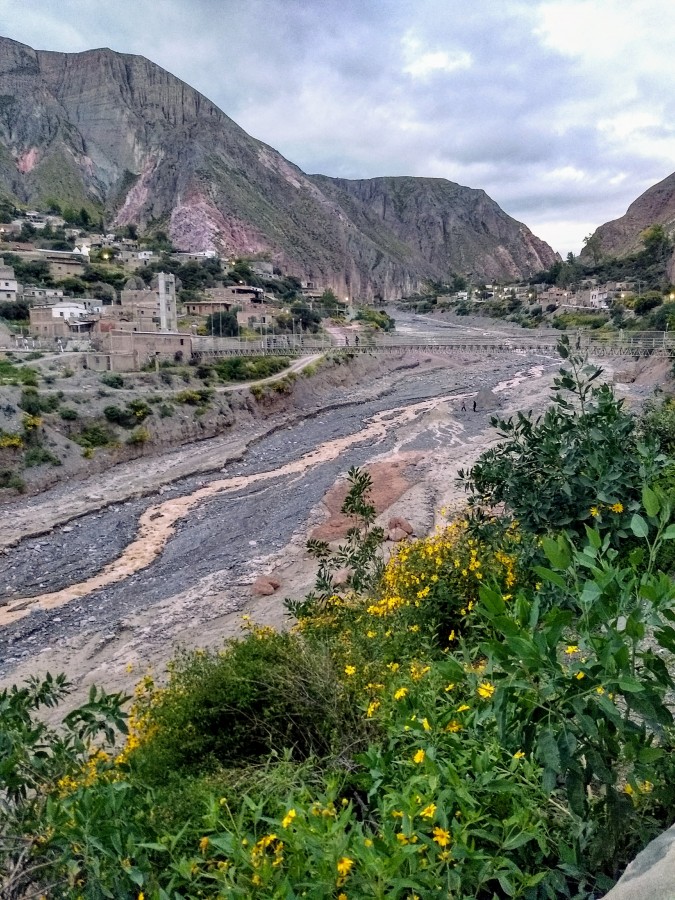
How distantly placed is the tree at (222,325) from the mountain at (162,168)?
61015 millimetres

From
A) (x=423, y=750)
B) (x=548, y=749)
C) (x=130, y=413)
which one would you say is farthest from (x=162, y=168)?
(x=548, y=749)

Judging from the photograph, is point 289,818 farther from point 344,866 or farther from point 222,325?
point 222,325

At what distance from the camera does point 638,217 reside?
116 m

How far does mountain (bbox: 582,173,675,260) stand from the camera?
11173cm

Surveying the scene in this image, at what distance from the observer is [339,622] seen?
5.23m

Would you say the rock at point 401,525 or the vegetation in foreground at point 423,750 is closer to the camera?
the vegetation in foreground at point 423,750

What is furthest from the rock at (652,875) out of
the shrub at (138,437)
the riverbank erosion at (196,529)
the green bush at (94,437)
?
the shrub at (138,437)

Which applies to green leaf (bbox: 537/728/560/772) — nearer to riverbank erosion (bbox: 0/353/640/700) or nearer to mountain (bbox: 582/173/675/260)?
riverbank erosion (bbox: 0/353/640/700)

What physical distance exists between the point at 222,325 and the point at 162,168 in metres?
95.4

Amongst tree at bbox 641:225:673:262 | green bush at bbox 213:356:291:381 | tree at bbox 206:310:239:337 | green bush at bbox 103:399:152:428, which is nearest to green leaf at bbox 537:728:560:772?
green bush at bbox 103:399:152:428

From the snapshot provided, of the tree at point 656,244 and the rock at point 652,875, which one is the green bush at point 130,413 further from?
the tree at point 656,244

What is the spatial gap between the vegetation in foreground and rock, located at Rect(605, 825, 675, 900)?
15cm

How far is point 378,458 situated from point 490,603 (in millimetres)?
21316

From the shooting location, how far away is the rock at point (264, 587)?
11.6m
